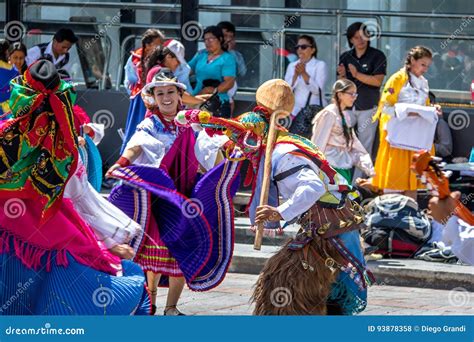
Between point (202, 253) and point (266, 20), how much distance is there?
17.4 feet

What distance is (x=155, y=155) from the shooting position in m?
8.57

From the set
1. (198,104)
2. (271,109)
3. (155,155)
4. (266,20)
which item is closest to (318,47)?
(266,20)

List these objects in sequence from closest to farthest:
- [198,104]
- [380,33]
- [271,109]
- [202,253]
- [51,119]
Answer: [51,119] → [271,109] → [202,253] → [198,104] → [380,33]

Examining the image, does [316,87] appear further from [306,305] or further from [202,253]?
[306,305]

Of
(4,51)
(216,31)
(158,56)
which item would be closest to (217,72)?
(216,31)

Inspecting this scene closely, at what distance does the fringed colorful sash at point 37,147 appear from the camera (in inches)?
249

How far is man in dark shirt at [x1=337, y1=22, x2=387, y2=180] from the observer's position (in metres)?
12.3
